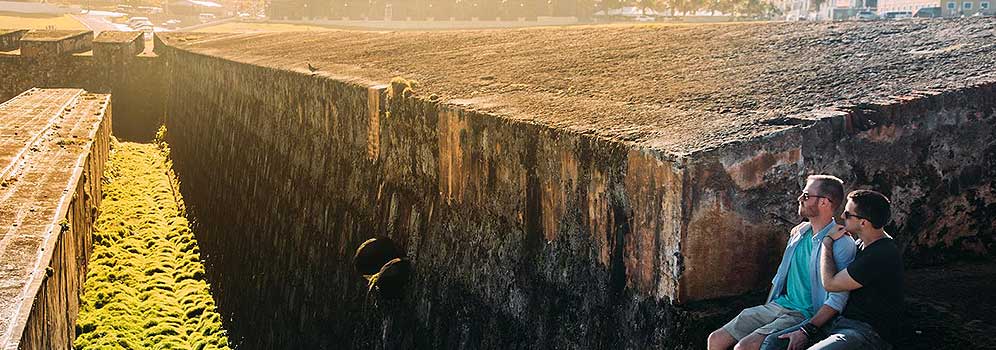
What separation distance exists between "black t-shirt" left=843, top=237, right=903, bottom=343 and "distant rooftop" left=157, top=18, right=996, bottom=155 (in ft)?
1.53

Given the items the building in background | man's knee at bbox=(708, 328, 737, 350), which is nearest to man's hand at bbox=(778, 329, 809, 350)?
man's knee at bbox=(708, 328, 737, 350)

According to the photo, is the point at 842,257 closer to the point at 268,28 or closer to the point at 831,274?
the point at 831,274

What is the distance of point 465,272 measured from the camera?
3.70 metres

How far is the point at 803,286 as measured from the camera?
2.52 m

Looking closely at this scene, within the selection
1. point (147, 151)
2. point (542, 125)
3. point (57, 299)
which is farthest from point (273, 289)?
point (147, 151)

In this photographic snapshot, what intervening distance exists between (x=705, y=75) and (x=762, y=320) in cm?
209

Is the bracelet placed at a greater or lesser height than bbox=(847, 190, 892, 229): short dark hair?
lesser

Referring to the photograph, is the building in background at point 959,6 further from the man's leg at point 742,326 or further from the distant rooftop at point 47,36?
the man's leg at point 742,326

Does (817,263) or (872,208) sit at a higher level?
(872,208)

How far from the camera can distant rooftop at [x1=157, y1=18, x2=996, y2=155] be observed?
10.3 feet

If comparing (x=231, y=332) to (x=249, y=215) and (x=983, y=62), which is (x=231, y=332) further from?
(x=983, y=62)

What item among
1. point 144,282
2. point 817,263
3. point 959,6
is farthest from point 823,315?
point 959,6

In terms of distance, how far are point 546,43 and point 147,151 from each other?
10416 millimetres

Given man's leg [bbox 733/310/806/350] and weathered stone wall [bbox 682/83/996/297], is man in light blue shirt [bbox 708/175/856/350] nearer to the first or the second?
man's leg [bbox 733/310/806/350]
